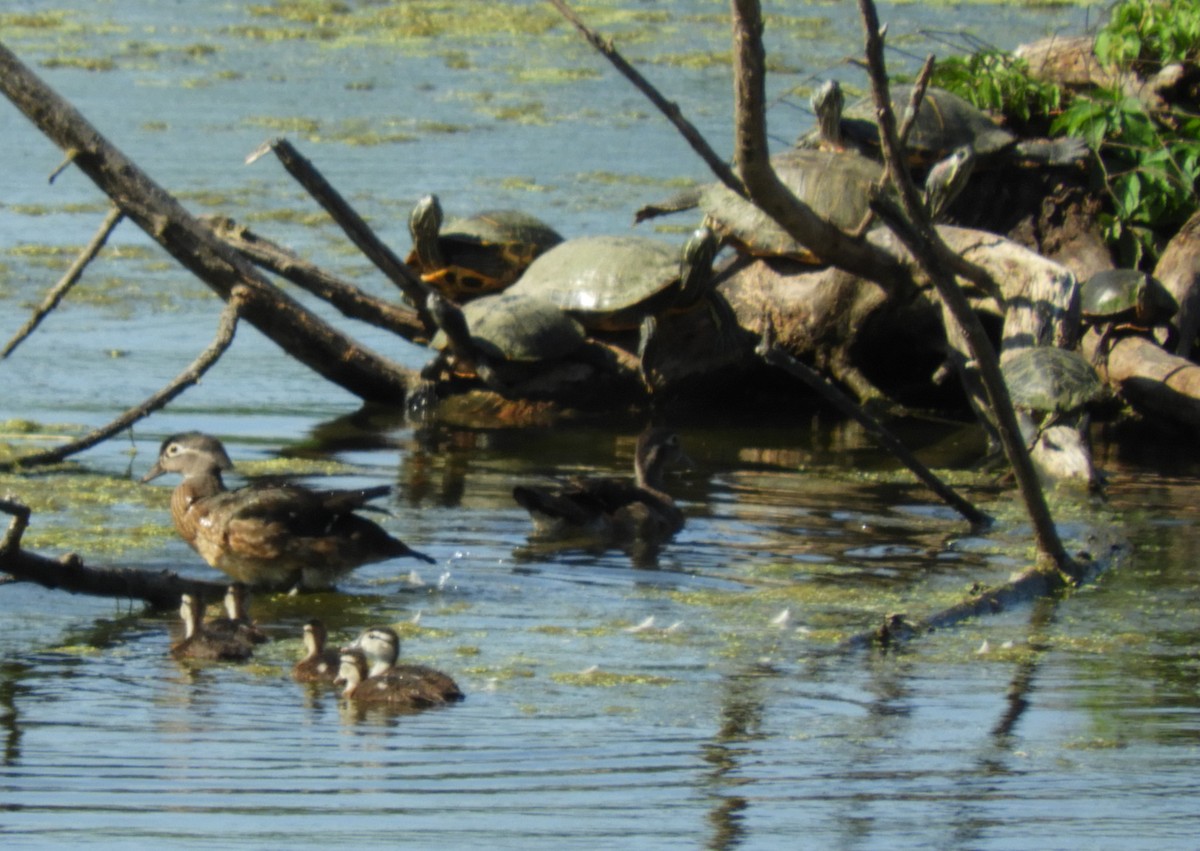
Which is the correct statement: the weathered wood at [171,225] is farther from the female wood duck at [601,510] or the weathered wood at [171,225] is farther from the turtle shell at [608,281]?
the female wood duck at [601,510]

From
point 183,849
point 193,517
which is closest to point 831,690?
point 183,849

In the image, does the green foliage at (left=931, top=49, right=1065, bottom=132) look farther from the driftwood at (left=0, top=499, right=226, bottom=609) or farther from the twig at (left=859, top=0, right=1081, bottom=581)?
the driftwood at (left=0, top=499, right=226, bottom=609)

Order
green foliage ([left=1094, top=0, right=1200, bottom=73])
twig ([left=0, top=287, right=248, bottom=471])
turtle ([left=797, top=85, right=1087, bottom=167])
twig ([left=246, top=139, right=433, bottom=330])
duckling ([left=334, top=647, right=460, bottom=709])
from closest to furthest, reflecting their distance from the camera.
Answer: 1. duckling ([left=334, top=647, right=460, bottom=709])
2. twig ([left=0, top=287, right=248, bottom=471])
3. twig ([left=246, top=139, right=433, bottom=330])
4. turtle ([left=797, top=85, right=1087, bottom=167])
5. green foliage ([left=1094, top=0, right=1200, bottom=73])

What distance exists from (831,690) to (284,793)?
188cm

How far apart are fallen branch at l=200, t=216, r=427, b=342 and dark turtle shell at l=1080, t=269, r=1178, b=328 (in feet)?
13.3

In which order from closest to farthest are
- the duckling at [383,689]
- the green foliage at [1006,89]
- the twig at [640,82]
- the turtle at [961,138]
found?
the duckling at [383,689] < the twig at [640,82] < the turtle at [961,138] < the green foliage at [1006,89]

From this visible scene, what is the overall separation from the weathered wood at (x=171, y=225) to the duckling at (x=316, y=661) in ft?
15.1

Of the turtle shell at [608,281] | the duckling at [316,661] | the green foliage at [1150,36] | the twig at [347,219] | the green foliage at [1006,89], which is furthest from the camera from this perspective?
the green foliage at [1006,89]

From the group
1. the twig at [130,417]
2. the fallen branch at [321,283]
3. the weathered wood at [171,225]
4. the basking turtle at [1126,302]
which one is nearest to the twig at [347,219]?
the fallen branch at [321,283]

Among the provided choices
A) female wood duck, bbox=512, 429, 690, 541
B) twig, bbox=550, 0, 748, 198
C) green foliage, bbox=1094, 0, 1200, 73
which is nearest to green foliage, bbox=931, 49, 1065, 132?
green foliage, bbox=1094, 0, 1200, 73

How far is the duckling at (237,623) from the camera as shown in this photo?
6383mm

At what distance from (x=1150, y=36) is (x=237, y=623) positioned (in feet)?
29.1

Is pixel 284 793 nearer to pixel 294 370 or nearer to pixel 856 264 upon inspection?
pixel 856 264

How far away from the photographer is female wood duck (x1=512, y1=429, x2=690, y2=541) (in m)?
8.51
